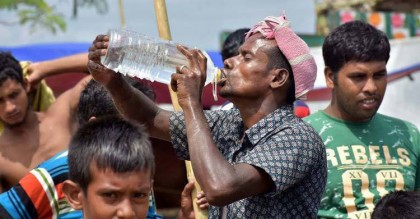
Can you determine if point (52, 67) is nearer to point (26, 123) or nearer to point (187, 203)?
point (26, 123)

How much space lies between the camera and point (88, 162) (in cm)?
290

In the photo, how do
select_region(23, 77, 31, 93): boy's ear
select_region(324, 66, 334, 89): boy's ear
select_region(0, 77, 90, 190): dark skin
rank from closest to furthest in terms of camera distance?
select_region(324, 66, 334, 89): boy's ear, select_region(0, 77, 90, 190): dark skin, select_region(23, 77, 31, 93): boy's ear

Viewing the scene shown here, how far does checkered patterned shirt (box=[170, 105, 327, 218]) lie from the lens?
10.0 ft

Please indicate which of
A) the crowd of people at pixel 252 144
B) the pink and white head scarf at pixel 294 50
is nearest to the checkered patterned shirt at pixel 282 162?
the crowd of people at pixel 252 144

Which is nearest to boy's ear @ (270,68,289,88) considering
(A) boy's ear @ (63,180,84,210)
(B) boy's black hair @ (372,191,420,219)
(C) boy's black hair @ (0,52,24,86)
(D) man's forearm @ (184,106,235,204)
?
(D) man's forearm @ (184,106,235,204)

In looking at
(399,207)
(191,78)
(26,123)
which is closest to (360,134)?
(399,207)

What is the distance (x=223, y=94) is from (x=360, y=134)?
1166 mm

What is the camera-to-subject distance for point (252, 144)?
10.6 ft

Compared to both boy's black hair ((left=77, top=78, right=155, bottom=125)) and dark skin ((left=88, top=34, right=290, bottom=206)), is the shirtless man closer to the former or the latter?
boy's black hair ((left=77, top=78, right=155, bottom=125))

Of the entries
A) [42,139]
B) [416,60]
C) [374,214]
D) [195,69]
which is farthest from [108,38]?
[416,60]

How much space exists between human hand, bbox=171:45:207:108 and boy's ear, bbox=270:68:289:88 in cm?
31

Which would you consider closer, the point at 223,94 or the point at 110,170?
the point at 110,170

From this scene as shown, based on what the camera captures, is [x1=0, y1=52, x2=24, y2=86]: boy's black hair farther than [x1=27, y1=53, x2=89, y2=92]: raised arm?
No

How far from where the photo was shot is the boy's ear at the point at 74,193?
2945 mm
